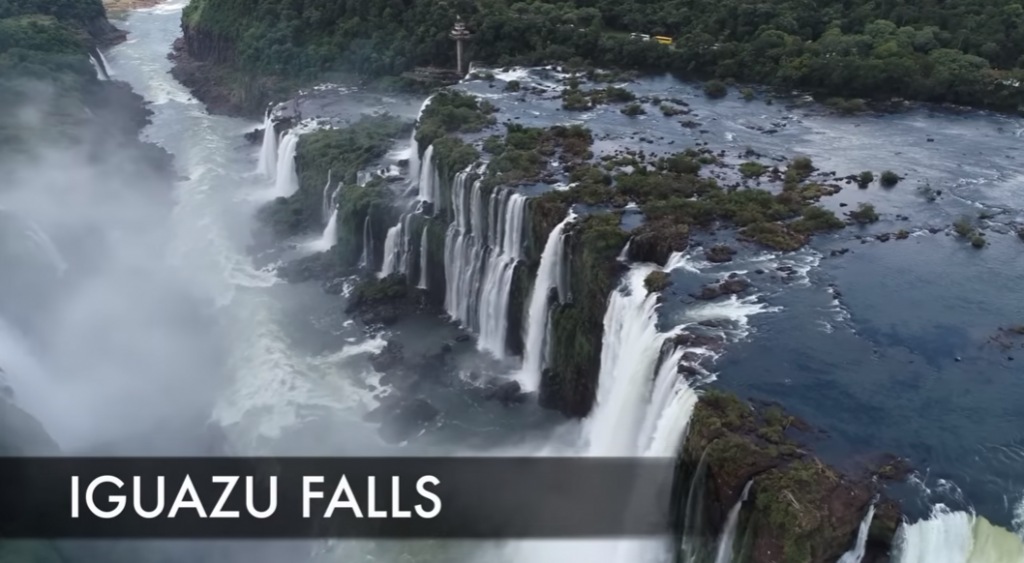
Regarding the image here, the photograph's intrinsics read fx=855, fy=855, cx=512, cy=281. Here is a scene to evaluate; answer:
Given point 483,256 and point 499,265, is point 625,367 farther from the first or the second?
point 483,256

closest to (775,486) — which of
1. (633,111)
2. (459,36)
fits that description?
(633,111)

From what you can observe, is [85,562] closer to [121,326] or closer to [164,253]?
[121,326]

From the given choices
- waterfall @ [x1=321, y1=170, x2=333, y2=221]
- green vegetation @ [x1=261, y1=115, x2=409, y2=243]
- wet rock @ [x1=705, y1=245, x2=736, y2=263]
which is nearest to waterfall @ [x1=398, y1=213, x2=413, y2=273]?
green vegetation @ [x1=261, y1=115, x2=409, y2=243]

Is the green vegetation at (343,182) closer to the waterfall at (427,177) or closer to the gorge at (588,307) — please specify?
the gorge at (588,307)

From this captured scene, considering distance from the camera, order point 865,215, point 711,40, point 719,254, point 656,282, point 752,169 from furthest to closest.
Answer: point 711,40 < point 752,169 < point 865,215 < point 719,254 < point 656,282

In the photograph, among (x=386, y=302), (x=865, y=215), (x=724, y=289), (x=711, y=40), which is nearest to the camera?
(x=724, y=289)

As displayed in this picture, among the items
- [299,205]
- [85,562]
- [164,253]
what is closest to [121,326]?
[164,253]
